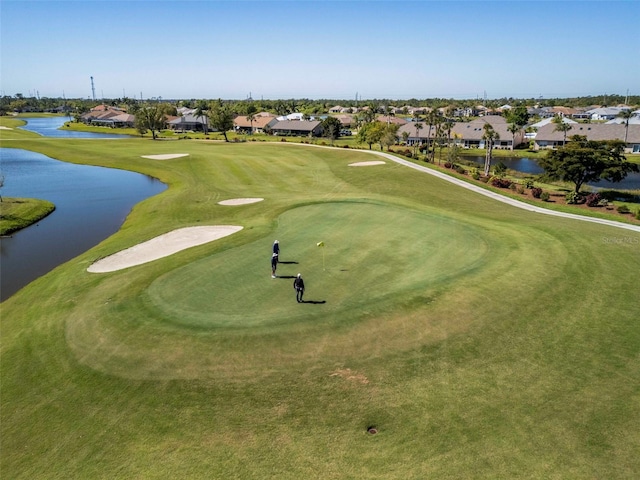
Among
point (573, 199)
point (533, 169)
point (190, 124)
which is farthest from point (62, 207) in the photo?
point (190, 124)

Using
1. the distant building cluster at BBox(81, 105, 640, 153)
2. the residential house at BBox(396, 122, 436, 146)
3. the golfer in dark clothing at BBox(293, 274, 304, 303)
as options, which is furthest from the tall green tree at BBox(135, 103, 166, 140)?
the golfer in dark clothing at BBox(293, 274, 304, 303)

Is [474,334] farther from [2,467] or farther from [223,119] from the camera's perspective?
[223,119]

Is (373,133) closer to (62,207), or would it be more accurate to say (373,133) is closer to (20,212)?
(62,207)

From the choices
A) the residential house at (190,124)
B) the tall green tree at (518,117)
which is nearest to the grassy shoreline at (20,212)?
the residential house at (190,124)

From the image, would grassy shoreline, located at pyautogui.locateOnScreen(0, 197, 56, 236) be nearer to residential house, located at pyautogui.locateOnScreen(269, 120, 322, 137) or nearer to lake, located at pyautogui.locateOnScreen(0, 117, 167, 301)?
lake, located at pyautogui.locateOnScreen(0, 117, 167, 301)

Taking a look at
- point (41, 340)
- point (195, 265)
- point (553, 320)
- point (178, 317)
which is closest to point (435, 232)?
point (553, 320)

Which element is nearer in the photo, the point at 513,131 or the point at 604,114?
the point at 513,131

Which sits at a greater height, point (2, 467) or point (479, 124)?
point (479, 124)
